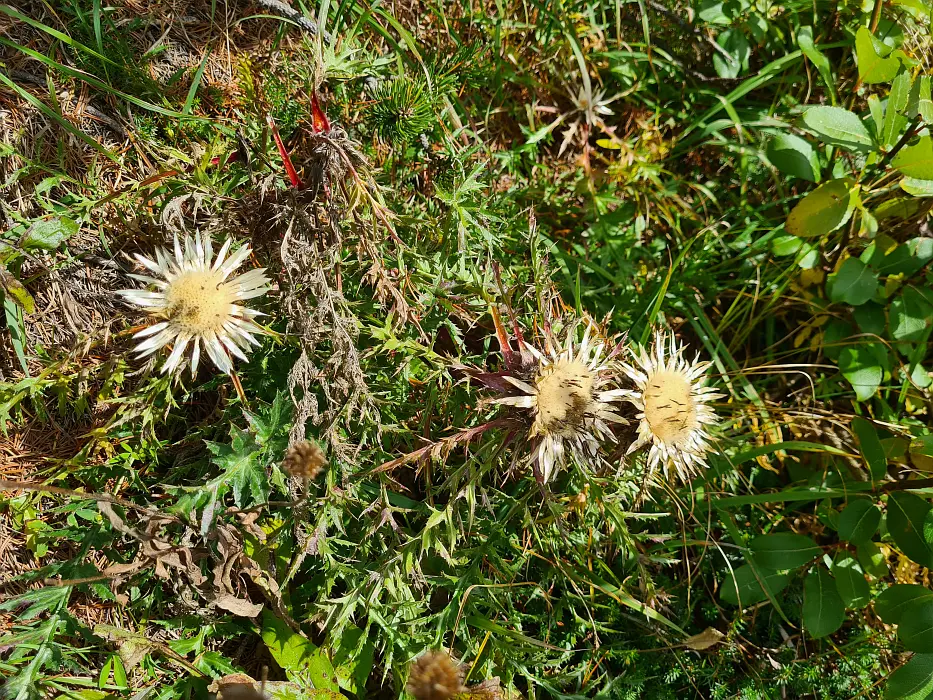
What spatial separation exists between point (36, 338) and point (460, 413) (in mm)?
1281

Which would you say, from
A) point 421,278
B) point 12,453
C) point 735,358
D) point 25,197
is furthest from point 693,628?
point 25,197

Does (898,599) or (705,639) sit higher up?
(898,599)

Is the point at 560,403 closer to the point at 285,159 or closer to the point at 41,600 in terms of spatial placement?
the point at 285,159

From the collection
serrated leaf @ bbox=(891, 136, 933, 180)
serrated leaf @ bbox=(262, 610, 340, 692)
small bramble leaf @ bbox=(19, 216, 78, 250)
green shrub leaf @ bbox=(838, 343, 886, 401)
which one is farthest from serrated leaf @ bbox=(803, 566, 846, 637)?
small bramble leaf @ bbox=(19, 216, 78, 250)

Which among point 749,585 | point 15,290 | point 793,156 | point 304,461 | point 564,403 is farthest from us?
point 793,156

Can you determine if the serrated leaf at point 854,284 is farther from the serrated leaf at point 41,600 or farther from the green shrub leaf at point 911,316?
the serrated leaf at point 41,600

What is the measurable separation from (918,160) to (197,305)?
82.0 inches

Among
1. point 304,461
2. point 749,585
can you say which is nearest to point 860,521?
point 749,585

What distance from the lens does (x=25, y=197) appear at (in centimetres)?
187

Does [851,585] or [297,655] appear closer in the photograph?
[297,655]

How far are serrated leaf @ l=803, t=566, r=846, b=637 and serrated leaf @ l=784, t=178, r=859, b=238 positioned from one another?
3.58ft

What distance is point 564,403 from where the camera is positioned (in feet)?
4.99

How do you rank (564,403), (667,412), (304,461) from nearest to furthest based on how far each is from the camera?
(304,461) < (564,403) < (667,412)

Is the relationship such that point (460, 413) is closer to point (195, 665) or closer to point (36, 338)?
point (195, 665)
